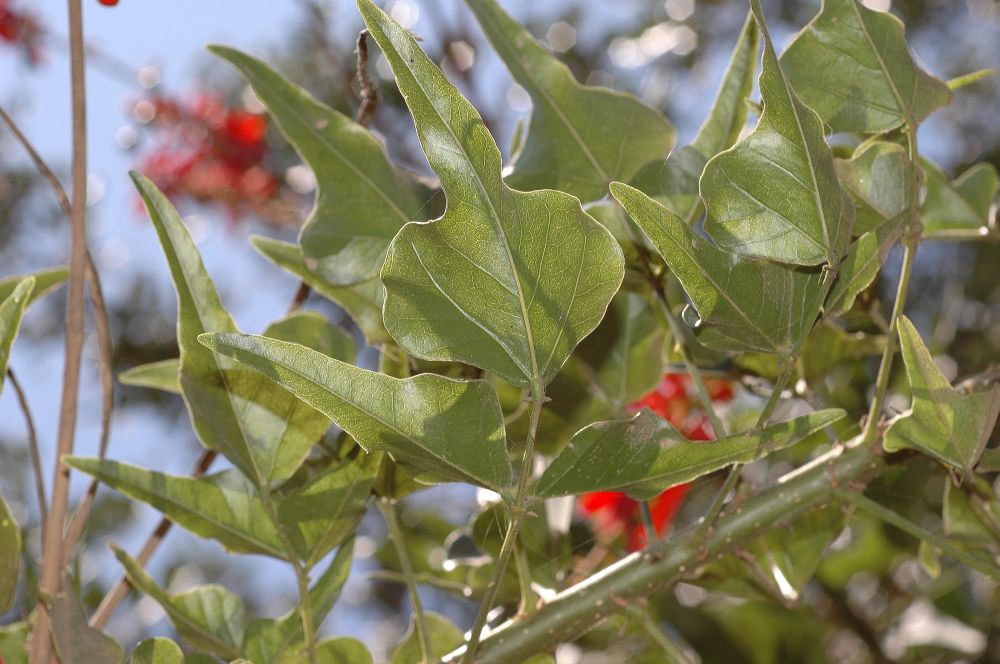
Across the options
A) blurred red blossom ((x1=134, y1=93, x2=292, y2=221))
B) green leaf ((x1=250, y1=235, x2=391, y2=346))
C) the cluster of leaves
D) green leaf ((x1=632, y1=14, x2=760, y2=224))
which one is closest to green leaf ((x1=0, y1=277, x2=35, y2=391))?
the cluster of leaves

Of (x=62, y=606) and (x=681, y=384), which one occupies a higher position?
(x=62, y=606)

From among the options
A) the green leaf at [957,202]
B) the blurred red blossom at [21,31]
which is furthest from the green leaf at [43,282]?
the blurred red blossom at [21,31]

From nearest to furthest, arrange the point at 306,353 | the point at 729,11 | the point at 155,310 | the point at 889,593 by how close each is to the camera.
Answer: the point at 306,353 < the point at 889,593 < the point at 729,11 < the point at 155,310

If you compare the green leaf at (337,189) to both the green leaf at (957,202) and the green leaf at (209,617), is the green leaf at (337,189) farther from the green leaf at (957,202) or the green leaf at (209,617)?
the green leaf at (957,202)

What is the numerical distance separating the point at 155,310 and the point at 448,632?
1285mm

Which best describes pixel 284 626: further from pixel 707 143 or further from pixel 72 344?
pixel 707 143

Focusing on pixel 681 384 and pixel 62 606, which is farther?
pixel 681 384

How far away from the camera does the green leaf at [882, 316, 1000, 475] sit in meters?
0.33

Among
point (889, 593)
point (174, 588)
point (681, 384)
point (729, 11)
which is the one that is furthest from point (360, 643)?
point (729, 11)

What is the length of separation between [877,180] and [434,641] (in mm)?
253

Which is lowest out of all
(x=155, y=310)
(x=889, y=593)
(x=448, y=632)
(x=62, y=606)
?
(x=889, y=593)

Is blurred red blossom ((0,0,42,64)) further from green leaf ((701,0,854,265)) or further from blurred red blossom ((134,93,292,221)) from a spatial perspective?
green leaf ((701,0,854,265))

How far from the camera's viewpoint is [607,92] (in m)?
0.40

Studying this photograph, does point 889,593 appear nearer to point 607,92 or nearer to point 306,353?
point 607,92
